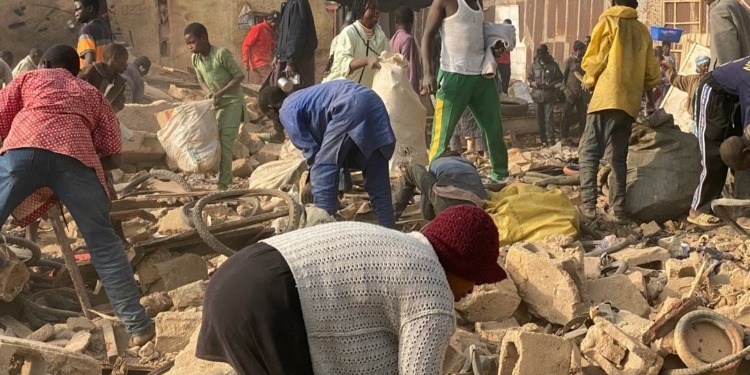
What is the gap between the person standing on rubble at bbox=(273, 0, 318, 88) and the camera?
492 inches

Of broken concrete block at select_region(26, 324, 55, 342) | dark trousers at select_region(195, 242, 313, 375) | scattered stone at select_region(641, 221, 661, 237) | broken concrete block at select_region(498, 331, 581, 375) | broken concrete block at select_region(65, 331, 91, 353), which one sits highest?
dark trousers at select_region(195, 242, 313, 375)

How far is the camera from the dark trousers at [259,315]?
315 centimetres

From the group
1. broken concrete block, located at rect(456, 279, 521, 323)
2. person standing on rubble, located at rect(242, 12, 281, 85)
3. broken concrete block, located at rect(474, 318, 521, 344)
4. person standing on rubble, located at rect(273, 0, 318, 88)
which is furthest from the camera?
person standing on rubble, located at rect(242, 12, 281, 85)

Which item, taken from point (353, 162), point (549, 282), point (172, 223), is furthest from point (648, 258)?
point (172, 223)

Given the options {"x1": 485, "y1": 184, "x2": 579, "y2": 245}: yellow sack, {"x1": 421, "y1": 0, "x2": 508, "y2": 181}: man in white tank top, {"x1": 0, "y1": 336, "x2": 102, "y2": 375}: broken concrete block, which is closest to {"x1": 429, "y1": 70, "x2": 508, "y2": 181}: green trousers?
{"x1": 421, "y1": 0, "x2": 508, "y2": 181}: man in white tank top

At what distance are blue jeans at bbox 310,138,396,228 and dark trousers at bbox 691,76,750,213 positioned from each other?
2188 millimetres

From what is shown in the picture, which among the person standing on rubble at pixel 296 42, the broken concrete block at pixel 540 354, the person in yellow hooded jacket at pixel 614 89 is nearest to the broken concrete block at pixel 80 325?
the broken concrete block at pixel 540 354

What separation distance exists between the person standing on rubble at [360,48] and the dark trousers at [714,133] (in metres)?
3.16

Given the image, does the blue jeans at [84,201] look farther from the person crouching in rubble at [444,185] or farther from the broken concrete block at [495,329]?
the person crouching in rubble at [444,185]

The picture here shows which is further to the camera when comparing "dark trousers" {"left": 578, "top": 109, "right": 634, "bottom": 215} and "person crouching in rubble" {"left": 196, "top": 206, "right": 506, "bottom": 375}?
"dark trousers" {"left": 578, "top": 109, "right": 634, "bottom": 215}

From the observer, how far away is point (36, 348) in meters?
4.72

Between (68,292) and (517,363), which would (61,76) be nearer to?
(68,292)

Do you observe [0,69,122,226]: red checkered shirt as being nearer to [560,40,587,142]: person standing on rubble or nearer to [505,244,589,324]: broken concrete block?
[505,244,589,324]: broken concrete block

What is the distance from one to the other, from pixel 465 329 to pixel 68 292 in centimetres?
260
